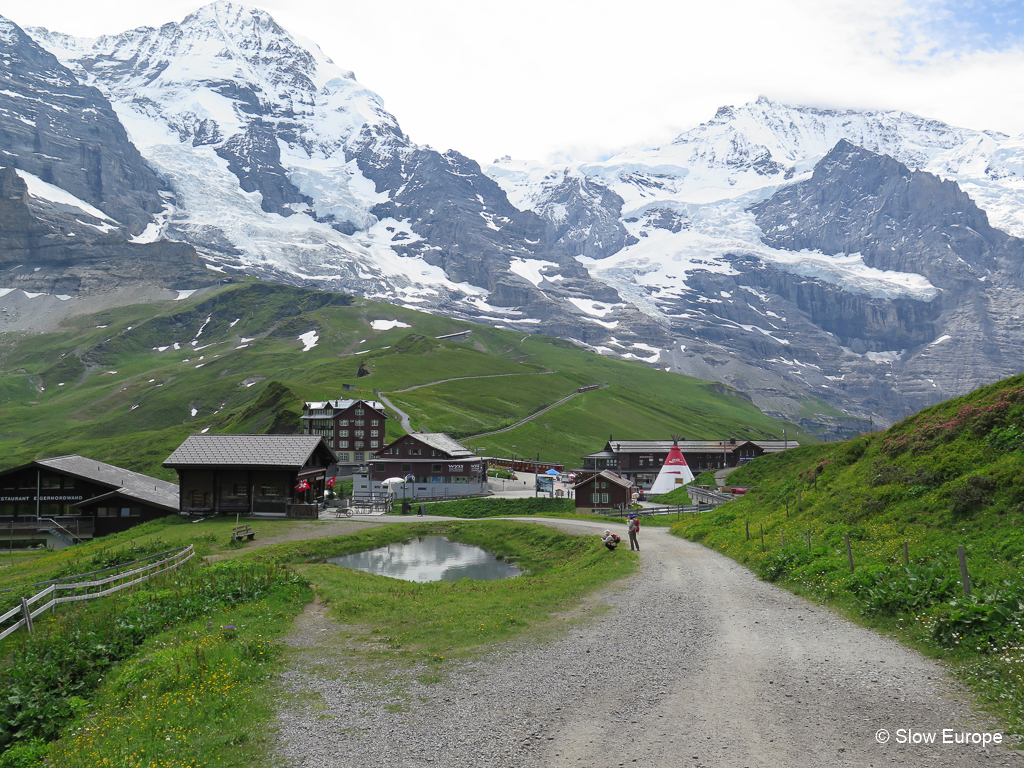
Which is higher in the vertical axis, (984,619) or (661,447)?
(984,619)

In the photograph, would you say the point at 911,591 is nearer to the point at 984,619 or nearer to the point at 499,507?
the point at 984,619

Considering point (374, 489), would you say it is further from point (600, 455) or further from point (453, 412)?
point (453, 412)

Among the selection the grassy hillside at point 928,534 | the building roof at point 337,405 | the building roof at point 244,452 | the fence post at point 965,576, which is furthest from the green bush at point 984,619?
the building roof at point 337,405

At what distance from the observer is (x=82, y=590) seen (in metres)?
25.8

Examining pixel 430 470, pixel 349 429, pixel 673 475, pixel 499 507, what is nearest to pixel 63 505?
pixel 499 507

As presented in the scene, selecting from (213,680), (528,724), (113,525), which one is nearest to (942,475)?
(528,724)

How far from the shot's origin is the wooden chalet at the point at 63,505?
58.2 metres

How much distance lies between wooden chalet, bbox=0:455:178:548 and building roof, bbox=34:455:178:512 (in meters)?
0.08

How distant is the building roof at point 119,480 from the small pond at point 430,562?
69.9 ft

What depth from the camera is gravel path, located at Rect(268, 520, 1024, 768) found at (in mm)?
11977

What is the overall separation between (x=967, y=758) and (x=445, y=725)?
937 cm

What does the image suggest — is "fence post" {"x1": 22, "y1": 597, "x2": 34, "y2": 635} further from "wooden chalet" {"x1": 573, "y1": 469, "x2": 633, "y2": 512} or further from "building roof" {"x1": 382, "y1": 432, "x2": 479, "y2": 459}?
"building roof" {"x1": 382, "y1": 432, "x2": 479, "y2": 459}

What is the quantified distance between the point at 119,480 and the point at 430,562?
3268 cm

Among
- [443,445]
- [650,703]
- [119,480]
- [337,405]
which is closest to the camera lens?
[650,703]
